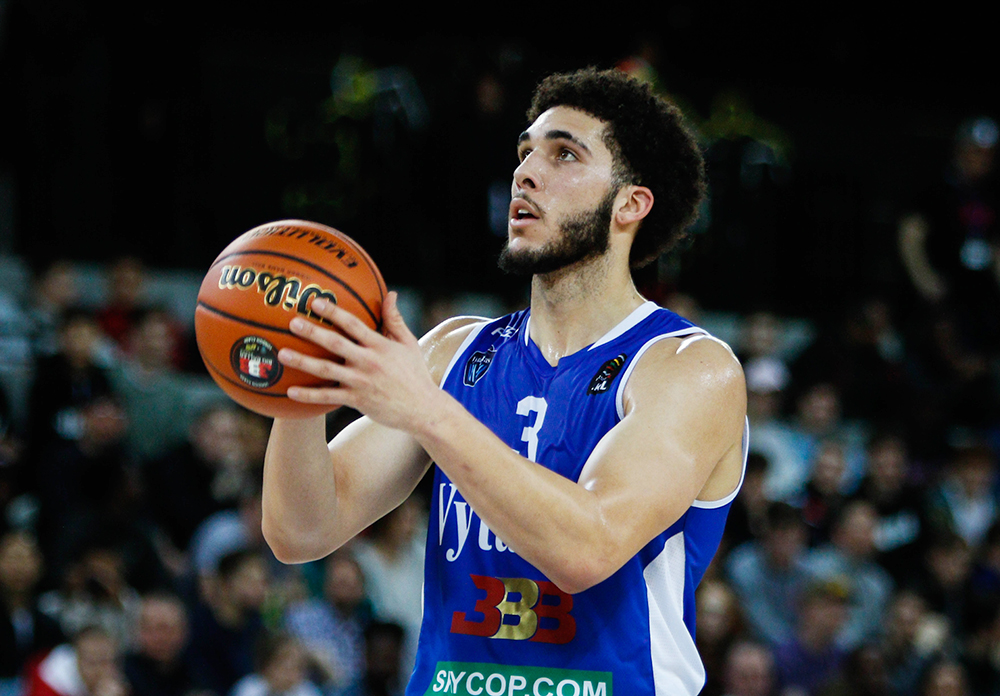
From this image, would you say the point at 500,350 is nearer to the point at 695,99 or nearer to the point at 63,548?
the point at 63,548

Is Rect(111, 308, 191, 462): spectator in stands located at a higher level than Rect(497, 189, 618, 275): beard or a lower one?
lower

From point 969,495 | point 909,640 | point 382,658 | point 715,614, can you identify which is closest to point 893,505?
point 969,495

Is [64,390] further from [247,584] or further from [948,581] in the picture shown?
[948,581]

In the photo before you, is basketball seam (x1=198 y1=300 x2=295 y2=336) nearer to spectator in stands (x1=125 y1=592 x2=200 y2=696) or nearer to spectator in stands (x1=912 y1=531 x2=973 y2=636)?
spectator in stands (x1=125 y1=592 x2=200 y2=696)

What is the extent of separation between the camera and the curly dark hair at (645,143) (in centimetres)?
351

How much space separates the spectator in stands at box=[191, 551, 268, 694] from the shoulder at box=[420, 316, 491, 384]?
11.6ft

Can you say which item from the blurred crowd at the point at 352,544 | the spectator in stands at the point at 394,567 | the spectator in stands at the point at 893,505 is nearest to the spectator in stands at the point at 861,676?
the blurred crowd at the point at 352,544

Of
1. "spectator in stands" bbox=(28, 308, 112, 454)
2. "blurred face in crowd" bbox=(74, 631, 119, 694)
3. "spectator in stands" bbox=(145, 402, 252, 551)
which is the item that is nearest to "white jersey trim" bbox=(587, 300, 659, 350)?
"blurred face in crowd" bbox=(74, 631, 119, 694)

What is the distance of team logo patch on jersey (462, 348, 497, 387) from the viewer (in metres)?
3.43

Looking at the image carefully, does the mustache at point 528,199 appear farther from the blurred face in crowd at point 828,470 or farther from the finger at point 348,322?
the blurred face in crowd at point 828,470

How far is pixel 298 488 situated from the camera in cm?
310

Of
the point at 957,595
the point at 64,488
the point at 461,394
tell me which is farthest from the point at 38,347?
the point at 957,595

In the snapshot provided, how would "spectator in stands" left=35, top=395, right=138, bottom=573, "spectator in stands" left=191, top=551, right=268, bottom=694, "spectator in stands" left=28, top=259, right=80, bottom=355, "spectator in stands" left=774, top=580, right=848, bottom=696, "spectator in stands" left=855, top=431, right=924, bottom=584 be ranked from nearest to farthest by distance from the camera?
1. "spectator in stands" left=191, top=551, right=268, bottom=694
2. "spectator in stands" left=35, top=395, right=138, bottom=573
3. "spectator in stands" left=774, top=580, right=848, bottom=696
4. "spectator in stands" left=28, top=259, right=80, bottom=355
5. "spectator in stands" left=855, top=431, right=924, bottom=584

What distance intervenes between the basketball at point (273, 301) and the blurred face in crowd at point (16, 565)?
4.17 meters
